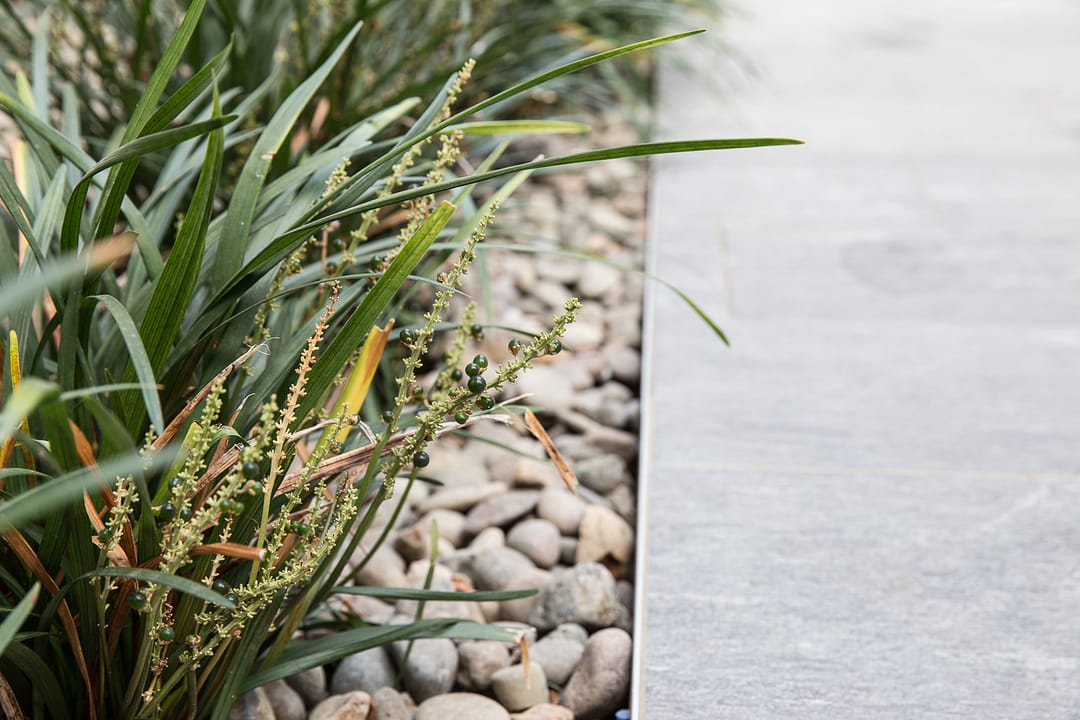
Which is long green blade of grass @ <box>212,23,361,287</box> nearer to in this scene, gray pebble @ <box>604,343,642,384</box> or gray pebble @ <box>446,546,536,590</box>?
gray pebble @ <box>446,546,536,590</box>

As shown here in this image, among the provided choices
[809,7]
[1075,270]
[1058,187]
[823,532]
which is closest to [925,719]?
[823,532]

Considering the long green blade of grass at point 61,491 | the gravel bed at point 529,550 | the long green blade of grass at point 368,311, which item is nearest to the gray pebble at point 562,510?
the gravel bed at point 529,550

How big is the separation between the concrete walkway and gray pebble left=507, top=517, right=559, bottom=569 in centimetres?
13

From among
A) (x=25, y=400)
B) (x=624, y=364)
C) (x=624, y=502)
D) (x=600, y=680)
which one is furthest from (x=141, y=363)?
(x=624, y=364)

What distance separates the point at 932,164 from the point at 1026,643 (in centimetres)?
185

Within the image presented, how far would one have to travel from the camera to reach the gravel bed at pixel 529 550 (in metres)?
1.19

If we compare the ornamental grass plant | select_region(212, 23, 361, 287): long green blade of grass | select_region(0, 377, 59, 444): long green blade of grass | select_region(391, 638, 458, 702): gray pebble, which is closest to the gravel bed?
select_region(391, 638, 458, 702): gray pebble

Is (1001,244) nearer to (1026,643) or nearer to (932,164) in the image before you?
(932,164)

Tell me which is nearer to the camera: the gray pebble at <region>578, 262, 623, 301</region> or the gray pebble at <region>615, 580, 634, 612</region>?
the gray pebble at <region>615, 580, 634, 612</region>

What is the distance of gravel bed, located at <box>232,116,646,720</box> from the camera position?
119cm

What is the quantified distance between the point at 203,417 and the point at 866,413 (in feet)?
3.98

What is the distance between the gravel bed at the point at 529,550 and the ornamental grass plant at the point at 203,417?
11cm

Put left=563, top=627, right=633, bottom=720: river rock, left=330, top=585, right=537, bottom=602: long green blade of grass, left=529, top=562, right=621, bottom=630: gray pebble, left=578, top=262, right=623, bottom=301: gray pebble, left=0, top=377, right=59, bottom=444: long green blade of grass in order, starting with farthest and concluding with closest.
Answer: left=578, top=262, right=623, bottom=301: gray pebble < left=529, top=562, right=621, bottom=630: gray pebble < left=563, top=627, right=633, bottom=720: river rock < left=330, top=585, right=537, bottom=602: long green blade of grass < left=0, top=377, right=59, bottom=444: long green blade of grass

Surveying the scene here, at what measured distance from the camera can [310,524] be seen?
0.90 meters
